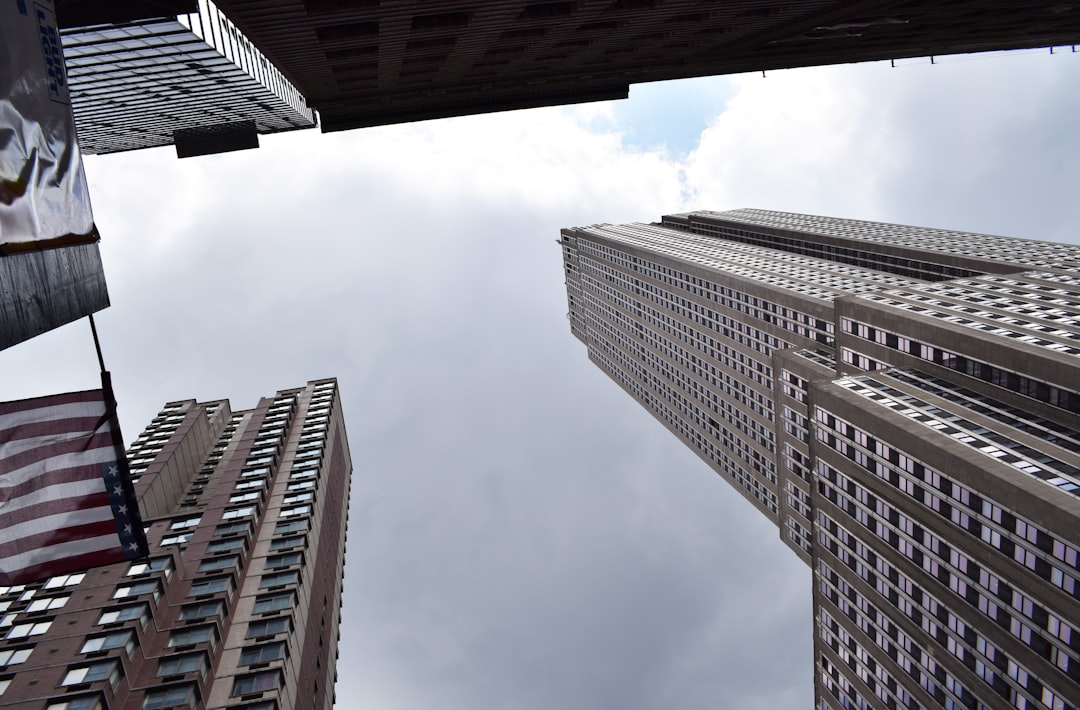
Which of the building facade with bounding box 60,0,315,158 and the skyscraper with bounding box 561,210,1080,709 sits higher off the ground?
the building facade with bounding box 60,0,315,158

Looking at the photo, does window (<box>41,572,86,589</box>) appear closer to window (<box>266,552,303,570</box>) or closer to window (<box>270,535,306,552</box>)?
window (<box>266,552,303,570</box>)

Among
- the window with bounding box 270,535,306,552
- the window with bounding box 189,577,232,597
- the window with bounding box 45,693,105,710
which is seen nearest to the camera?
the window with bounding box 45,693,105,710

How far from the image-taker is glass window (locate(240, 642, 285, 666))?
171 ft

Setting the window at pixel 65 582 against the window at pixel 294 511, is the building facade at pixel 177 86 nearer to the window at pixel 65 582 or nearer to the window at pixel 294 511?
the window at pixel 65 582

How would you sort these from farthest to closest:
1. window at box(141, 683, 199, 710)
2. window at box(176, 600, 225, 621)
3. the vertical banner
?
1. window at box(176, 600, 225, 621)
2. window at box(141, 683, 199, 710)
3. the vertical banner

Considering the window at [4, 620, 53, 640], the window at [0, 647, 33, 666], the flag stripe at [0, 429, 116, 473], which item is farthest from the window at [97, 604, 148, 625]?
the flag stripe at [0, 429, 116, 473]

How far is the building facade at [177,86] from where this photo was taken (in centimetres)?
2641

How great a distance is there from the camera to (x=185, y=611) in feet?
173

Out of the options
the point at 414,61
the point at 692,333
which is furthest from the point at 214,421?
the point at 692,333

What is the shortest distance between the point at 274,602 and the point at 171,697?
42.1 ft

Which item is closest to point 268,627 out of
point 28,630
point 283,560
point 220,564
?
point 220,564

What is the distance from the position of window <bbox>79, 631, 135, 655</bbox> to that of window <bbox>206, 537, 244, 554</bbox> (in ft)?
41.9

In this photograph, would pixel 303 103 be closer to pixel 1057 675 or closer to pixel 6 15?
pixel 6 15

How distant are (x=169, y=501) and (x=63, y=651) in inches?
1153
